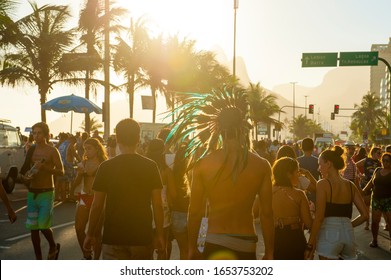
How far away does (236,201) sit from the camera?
13.4 ft

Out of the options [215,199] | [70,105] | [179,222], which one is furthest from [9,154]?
[215,199]

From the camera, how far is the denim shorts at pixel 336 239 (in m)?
5.81

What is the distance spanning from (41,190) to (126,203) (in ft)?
10.4

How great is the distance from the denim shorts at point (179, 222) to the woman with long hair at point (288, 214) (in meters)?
1.34

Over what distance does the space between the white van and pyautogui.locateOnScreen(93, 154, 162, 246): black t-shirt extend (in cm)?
1360

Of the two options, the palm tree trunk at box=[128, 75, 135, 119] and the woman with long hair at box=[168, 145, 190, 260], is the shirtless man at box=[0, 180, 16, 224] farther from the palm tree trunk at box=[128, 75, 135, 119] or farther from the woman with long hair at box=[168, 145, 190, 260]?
the palm tree trunk at box=[128, 75, 135, 119]

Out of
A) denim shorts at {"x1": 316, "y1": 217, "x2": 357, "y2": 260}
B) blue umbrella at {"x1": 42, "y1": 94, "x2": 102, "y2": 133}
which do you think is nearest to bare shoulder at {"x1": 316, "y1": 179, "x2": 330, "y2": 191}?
denim shorts at {"x1": 316, "y1": 217, "x2": 357, "y2": 260}

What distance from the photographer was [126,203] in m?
4.78

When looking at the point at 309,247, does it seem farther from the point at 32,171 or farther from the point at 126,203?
the point at 32,171

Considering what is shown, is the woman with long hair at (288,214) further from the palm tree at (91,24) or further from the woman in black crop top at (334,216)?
the palm tree at (91,24)

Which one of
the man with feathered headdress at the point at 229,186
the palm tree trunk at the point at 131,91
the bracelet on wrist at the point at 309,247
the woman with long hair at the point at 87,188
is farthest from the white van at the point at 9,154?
the palm tree trunk at the point at 131,91

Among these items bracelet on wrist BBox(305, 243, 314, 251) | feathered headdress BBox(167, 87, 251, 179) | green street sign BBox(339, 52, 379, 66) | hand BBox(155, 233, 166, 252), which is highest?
green street sign BBox(339, 52, 379, 66)

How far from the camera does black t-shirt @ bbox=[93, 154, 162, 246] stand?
4.73 metres
